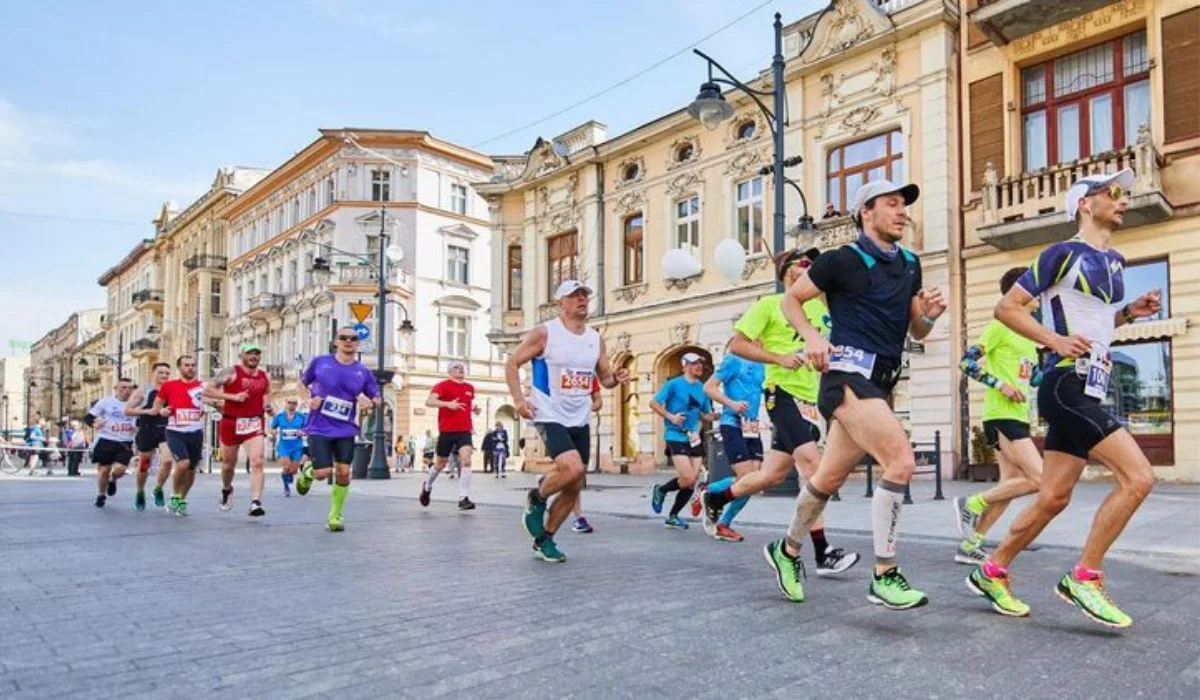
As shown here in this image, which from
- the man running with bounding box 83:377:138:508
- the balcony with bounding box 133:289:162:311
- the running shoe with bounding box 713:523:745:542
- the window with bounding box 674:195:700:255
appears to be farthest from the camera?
the balcony with bounding box 133:289:162:311

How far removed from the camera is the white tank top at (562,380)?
265 inches

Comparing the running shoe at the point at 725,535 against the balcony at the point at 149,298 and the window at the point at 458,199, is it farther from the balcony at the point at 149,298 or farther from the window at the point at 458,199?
the balcony at the point at 149,298

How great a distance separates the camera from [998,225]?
19000 millimetres

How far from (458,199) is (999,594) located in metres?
47.6

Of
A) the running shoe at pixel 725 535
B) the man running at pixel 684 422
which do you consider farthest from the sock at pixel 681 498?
the running shoe at pixel 725 535

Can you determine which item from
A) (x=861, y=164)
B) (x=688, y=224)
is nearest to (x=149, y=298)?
(x=688, y=224)

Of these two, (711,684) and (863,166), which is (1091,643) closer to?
(711,684)

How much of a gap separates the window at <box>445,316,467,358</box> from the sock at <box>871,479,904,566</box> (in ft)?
147

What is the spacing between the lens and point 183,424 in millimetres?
11383

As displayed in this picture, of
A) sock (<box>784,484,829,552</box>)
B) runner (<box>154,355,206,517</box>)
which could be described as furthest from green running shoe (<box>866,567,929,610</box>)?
runner (<box>154,355,206,517</box>)

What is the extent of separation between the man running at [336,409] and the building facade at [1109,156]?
1330cm

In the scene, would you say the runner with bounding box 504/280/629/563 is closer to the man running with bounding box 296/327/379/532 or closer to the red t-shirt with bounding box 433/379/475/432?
the man running with bounding box 296/327/379/532

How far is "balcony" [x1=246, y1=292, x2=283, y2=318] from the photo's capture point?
5400cm

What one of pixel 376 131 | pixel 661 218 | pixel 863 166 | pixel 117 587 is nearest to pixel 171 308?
pixel 376 131
